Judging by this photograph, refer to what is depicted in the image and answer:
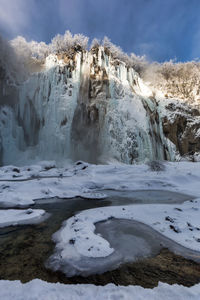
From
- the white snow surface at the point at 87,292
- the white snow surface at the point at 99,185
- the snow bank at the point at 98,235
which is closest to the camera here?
the white snow surface at the point at 87,292

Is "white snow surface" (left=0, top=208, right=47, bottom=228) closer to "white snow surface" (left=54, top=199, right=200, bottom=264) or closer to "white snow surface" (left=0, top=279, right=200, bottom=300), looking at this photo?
"white snow surface" (left=54, top=199, right=200, bottom=264)

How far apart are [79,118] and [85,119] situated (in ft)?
3.08

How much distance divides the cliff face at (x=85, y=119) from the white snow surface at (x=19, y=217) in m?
18.6

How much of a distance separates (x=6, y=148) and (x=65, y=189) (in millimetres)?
17921

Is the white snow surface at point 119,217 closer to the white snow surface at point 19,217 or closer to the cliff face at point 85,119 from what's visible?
the white snow surface at point 19,217


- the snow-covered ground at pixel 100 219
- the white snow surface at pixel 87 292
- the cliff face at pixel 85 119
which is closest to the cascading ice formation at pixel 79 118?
the cliff face at pixel 85 119

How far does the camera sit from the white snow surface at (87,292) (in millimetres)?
1601

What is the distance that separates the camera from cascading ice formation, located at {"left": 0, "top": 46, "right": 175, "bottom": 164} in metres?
23.5

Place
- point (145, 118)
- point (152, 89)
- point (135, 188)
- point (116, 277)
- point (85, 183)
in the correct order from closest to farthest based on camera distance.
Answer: point (116, 277) → point (135, 188) → point (85, 183) → point (145, 118) → point (152, 89)

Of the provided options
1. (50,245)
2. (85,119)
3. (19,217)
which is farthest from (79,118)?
(50,245)

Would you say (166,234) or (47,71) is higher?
(47,71)

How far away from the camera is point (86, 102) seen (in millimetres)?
25750

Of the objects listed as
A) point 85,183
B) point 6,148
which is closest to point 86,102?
point 6,148

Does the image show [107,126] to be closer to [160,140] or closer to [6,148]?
[160,140]
